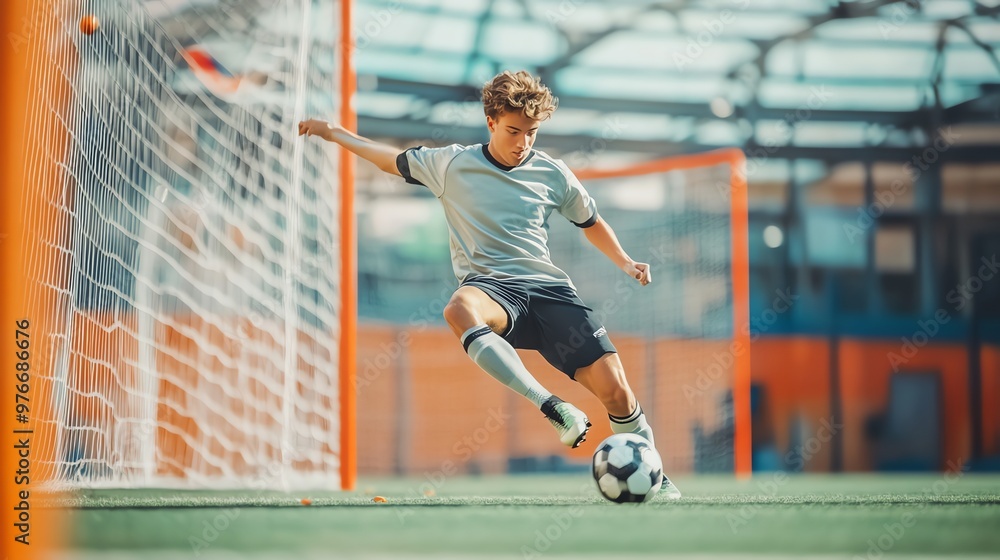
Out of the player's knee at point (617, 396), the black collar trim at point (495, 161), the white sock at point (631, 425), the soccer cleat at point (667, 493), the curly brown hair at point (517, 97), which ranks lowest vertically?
the soccer cleat at point (667, 493)

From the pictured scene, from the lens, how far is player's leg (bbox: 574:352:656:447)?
3.59m

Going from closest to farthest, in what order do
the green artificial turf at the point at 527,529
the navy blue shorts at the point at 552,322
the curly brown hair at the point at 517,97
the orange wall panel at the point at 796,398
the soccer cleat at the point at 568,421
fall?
the soccer cleat at the point at 568,421 → the green artificial turf at the point at 527,529 → the curly brown hair at the point at 517,97 → the navy blue shorts at the point at 552,322 → the orange wall panel at the point at 796,398

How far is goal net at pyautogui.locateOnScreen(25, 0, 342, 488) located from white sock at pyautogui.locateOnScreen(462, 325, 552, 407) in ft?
4.13

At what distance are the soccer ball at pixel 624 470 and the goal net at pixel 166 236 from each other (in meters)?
1.66

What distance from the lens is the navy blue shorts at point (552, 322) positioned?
354 cm

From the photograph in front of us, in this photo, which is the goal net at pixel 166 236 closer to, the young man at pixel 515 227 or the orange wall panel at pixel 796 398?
the young man at pixel 515 227

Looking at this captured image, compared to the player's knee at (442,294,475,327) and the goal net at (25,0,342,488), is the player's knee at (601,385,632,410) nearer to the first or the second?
the player's knee at (442,294,475,327)

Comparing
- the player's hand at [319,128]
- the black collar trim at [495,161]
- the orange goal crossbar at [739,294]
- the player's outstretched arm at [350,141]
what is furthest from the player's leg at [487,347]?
the orange goal crossbar at [739,294]

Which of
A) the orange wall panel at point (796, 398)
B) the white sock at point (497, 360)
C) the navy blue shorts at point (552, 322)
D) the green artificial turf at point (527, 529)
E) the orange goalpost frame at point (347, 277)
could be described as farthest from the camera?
the orange wall panel at point (796, 398)

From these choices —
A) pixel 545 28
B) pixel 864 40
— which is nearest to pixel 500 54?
pixel 545 28

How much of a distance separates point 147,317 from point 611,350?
11.6 ft

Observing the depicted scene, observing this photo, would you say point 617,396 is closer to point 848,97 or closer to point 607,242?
point 607,242

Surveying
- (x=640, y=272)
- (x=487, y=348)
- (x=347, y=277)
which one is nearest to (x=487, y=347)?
(x=487, y=348)

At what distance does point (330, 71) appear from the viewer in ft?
19.4
